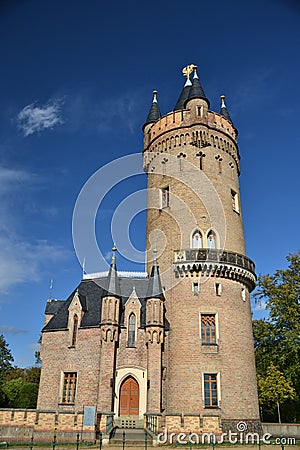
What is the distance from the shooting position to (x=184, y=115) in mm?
35250

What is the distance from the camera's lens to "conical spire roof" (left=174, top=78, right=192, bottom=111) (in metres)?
38.0

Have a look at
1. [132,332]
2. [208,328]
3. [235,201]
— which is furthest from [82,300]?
[235,201]

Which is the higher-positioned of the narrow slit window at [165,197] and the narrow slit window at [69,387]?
the narrow slit window at [165,197]

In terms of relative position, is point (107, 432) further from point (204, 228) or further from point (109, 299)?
point (204, 228)

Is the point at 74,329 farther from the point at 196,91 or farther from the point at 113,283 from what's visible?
the point at 196,91

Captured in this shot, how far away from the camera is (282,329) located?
37.8m

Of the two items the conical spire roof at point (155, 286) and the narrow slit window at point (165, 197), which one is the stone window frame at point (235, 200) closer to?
the narrow slit window at point (165, 197)

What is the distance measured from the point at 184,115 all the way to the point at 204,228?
10258mm

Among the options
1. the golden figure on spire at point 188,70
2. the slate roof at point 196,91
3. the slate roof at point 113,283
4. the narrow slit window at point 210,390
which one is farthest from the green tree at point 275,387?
the golden figure on spire at point 188,70

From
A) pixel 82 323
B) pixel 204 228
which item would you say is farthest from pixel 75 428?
pixel 204 228

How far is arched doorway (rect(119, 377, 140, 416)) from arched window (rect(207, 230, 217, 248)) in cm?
1096

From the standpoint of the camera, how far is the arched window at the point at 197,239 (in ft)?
102

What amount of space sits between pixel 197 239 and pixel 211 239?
1.07 meters

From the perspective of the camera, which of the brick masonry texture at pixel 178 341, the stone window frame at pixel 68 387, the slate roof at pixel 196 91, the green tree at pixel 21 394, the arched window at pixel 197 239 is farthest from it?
the green tree at pixel 21 394
